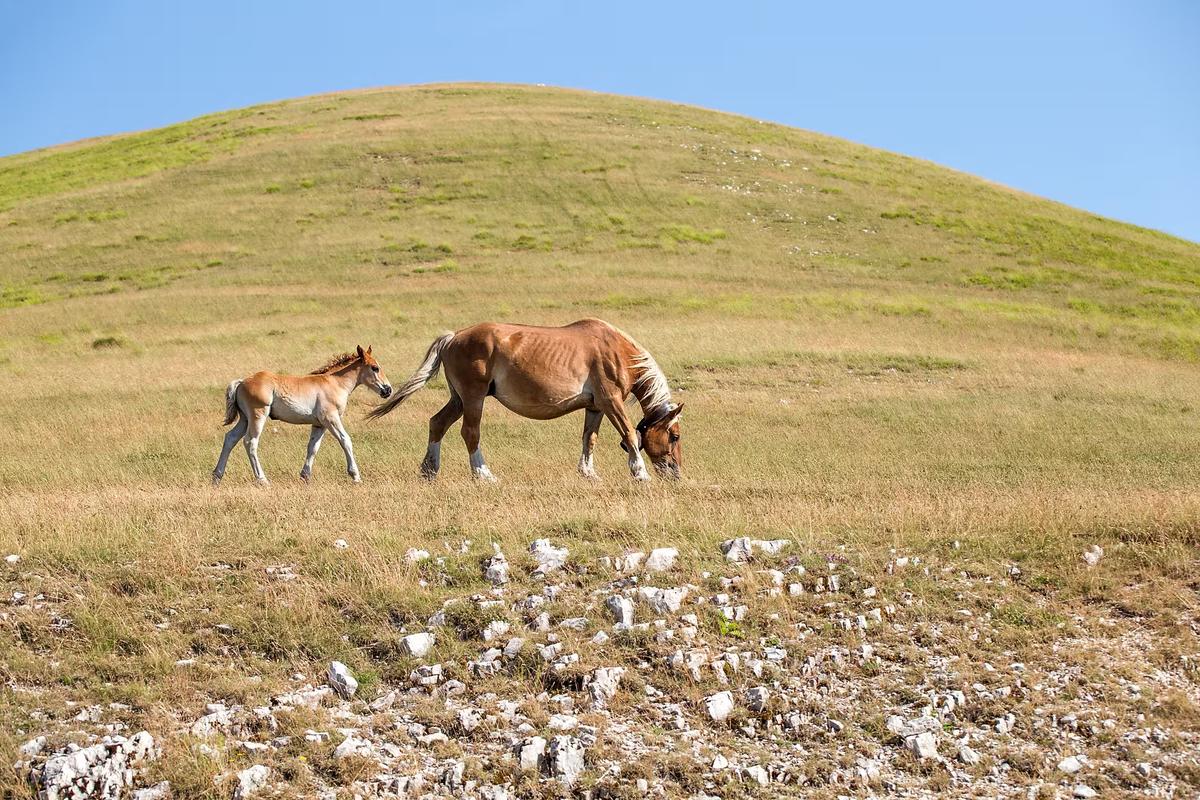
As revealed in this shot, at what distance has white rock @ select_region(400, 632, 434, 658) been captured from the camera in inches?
287

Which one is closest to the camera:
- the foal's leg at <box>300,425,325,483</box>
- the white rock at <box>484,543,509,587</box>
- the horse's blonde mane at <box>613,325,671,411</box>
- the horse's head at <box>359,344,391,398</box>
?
the white rock at <box>484,543,509,587</box>

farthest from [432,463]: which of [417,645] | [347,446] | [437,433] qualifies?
[417,645]

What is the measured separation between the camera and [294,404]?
15.5 m

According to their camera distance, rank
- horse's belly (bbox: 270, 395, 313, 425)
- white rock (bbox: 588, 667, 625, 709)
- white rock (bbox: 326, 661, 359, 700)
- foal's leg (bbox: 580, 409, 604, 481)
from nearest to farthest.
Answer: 1. white rock (bbox: 588, 667, 625, 709)
2. white rock (bbox: 326, 661, 359, 700)
3. foal's leg (bbox: 580, 409, 604, 481)
4. horse's belly (bbox: 270, 395, 313, 425)

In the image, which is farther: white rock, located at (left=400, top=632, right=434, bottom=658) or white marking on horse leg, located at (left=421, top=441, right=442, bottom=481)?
white marking on horse leg, located at (left=421, top=441, right=442, bottom=481)

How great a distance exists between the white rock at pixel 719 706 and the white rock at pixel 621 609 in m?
1.09

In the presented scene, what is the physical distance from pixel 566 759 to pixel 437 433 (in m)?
9.13

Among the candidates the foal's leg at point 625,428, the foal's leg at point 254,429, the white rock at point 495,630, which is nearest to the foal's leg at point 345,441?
the foal's leg at point 254,429

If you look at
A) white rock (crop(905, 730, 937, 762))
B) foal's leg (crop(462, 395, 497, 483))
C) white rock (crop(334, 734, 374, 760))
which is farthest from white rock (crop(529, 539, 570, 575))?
Answer: foal's leg (crop(462, 395, 497, 483))

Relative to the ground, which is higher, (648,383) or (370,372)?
(648,383)

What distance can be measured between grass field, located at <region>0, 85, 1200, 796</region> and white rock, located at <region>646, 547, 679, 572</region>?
267mm

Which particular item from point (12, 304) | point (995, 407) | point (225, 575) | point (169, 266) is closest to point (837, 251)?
point (995, 407)

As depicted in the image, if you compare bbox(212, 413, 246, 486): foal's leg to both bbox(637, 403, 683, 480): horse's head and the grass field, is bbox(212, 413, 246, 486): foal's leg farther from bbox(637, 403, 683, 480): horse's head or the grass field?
bbox(637, 403, 683, 480): horse's head

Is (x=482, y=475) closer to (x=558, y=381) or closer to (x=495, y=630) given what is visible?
(x=558, y=381)
